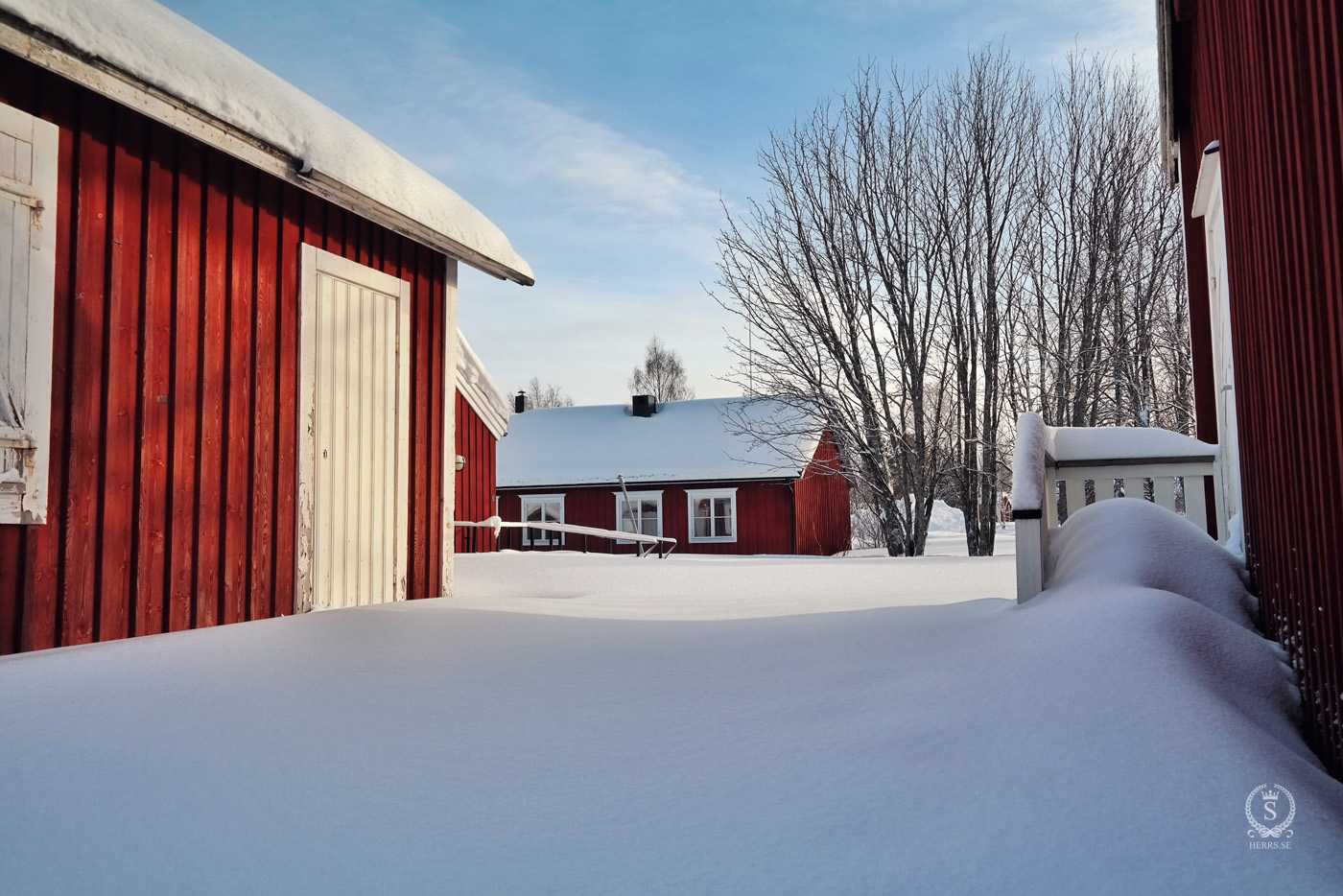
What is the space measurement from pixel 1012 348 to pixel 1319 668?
44.1 feet

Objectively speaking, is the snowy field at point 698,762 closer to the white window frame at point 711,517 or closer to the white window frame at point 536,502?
the white window frame at point 711,517

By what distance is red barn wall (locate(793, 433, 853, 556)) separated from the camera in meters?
21.4

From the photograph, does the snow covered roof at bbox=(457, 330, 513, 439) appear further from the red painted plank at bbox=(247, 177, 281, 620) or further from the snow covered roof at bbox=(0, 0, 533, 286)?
the red painted plank at bbox=(247, 177, 281, 620)

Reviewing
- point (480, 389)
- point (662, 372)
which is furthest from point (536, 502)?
point (662, 372)

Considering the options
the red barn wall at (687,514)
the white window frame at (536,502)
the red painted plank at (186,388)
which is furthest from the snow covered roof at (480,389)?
the red painted plank at (186,388)

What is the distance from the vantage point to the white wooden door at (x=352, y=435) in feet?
16.4

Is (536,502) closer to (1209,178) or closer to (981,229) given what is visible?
(981,229)

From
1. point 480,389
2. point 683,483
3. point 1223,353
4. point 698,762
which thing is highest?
point 480,389

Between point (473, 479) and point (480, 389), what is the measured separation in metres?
1.51

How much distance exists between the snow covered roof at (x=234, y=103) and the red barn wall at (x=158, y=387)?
0.95 ft

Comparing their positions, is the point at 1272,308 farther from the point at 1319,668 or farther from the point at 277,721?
the point at 277,721

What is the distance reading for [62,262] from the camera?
363cm

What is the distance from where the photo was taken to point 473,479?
14570 millimetres

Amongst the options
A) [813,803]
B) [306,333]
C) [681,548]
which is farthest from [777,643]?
[681,548]
